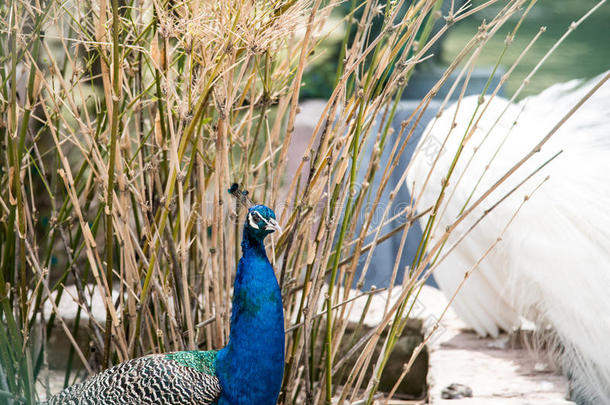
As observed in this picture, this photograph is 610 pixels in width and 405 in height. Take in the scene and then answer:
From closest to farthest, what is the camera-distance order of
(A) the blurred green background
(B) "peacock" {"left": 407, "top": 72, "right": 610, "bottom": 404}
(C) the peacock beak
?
(C) the peacock beak
(B) "peacock" {"left": 407, "top": 72, "right": 610, "bottom": 404}
(A) the blurred green background

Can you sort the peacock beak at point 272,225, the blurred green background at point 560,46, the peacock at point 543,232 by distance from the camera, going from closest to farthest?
the peacock beak at point 272,225 < the peacock at point 543,232 < the blurred green background at point 560,46

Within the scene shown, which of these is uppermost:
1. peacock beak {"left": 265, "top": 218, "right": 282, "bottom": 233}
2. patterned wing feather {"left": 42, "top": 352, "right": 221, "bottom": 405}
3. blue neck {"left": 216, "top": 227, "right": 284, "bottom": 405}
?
peacock beak {"left": 265, "top": 218, "right": 282, "bottom": 233}

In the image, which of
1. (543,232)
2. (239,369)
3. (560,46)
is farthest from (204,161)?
(560,46)

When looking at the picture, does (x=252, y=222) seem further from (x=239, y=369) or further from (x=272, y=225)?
(x=239, y=369)

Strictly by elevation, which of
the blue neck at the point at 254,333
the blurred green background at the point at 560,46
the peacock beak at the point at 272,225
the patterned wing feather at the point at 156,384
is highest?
the blurred green background at the point at 560,46

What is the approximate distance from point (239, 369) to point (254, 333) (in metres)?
0.05

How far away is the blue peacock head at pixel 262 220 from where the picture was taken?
806 mm

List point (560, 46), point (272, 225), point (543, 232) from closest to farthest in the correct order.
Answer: point (272, 225), point (543, 232), point (560, 46)

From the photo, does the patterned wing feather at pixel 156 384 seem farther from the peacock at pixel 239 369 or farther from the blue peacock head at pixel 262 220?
the blue peacock head at pixel 262 220

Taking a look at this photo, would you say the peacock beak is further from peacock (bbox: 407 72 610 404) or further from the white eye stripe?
peacock (bbox: 407 72 610 404)

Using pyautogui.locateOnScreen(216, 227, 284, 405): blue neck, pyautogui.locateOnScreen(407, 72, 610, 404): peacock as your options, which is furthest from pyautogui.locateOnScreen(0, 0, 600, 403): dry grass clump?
pyautogui.locateOnScreen(407, 72, 610, 404): peacock

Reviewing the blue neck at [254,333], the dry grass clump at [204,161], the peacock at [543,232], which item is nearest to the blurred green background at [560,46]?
the peacock at [543,232]

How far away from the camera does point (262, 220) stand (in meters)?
0.81

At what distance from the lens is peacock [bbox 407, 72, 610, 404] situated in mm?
1258
